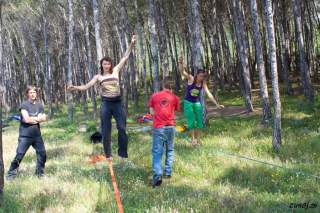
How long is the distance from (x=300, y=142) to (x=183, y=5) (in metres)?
19.7

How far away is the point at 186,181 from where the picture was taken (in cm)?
539

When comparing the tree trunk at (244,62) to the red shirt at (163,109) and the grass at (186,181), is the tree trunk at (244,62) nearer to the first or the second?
the grass at (186,181)

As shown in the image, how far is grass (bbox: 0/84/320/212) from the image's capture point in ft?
13.9

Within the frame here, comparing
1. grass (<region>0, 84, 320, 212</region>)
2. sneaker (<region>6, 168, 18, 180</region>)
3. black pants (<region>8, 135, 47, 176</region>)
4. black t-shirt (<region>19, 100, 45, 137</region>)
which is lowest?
grass (<region>0, 84, 320, 212</region>)

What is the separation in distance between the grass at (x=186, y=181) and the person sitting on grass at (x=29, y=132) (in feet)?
0.76

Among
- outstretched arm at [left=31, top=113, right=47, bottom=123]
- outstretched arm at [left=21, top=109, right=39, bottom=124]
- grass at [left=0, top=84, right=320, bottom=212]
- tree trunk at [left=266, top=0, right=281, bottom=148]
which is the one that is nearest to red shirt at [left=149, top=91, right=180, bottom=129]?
grass at [left=0, top=84, right=320, bottom=212]

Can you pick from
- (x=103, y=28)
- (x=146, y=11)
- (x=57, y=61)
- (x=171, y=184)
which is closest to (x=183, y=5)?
(x=146, y=11)

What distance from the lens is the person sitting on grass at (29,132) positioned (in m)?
5.74

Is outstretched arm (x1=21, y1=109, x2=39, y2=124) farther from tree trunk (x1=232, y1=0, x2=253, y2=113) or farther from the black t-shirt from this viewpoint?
tree trunk (x1=232, y1=0, x2=253, y2=113)

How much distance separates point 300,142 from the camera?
23.7ft

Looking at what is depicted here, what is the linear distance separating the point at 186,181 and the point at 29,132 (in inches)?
126

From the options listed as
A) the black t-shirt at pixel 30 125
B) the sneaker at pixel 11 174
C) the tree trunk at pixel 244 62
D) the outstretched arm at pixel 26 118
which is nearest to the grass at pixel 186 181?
the sneaker at pixel 11 174

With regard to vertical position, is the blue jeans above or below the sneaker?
above

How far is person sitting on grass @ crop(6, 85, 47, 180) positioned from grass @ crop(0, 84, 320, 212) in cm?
23
